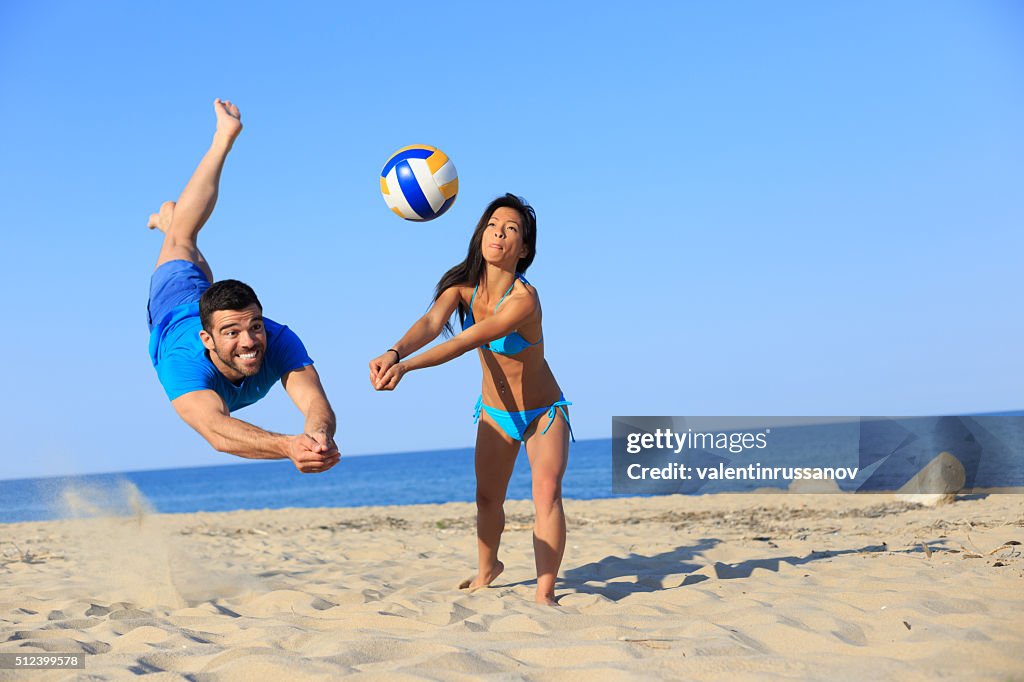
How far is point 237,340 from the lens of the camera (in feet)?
14.2

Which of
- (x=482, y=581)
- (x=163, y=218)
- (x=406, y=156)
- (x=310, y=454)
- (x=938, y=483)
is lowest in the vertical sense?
(x=482, y=581)

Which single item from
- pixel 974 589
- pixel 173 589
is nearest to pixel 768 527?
pixel 974 589

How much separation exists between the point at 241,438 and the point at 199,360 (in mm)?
780

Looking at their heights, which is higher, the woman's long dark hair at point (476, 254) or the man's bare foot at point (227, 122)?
the man's bare foot at point (227, 122)

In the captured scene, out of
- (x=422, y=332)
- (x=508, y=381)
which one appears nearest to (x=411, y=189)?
(x=422, y=332)

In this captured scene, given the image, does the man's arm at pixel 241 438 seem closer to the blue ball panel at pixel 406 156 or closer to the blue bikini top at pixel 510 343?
the blue bikini top at pixel 510 343

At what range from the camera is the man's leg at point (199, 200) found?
5.95 meters

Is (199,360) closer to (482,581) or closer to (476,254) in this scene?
(476,254)

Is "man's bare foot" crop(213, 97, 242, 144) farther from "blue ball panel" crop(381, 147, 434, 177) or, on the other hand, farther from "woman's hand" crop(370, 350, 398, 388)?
"woman's hand" crop(370, 350, 398, 388)

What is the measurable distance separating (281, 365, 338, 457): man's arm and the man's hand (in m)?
0.01

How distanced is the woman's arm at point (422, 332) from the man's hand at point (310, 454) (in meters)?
0.67

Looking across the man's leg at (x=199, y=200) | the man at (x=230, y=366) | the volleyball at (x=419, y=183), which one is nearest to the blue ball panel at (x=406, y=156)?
the volleyball at (x=419, y=183)

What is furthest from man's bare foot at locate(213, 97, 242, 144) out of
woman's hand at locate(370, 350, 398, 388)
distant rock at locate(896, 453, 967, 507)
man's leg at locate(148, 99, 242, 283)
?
distant rock at locate(896, 453, 967, 507)

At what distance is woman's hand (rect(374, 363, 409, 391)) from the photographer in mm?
4254
